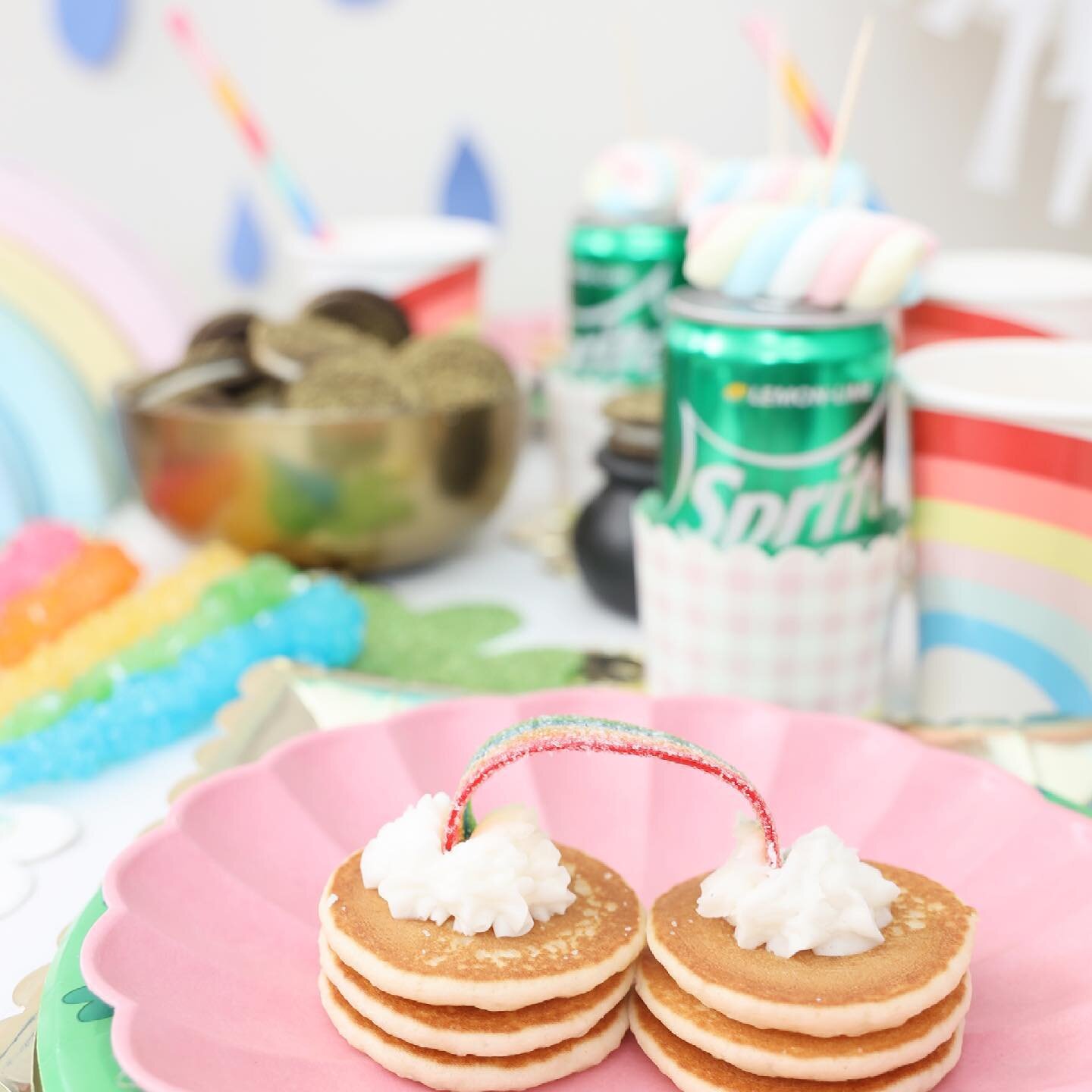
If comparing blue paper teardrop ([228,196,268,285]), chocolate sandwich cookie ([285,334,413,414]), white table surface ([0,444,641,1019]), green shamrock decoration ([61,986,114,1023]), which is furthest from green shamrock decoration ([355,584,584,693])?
blue paper teardrop ([228,196,268,285])

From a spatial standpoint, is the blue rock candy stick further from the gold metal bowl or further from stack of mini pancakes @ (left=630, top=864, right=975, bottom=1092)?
stack of mini pancakes @ (left=630, top=864, right=975, bottom=1092)

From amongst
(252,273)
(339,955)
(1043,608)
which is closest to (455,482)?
(1043,608)

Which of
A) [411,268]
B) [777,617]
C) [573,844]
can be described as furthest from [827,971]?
[411,268]

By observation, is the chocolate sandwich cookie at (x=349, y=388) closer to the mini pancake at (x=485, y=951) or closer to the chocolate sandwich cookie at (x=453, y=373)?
the chocolate sandwich cookie at (x=453, y=373)

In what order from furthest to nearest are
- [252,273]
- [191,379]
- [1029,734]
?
[252,273] < [191,379] < [1029,734]

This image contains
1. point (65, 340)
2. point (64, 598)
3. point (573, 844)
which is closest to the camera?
point (573, 844)

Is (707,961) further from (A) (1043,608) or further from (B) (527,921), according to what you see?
(A) (1043,608)

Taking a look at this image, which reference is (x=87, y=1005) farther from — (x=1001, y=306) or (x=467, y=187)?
(x=467, y=187)
